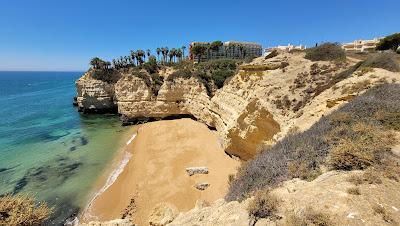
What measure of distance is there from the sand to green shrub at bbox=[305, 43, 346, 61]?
40.0 feet

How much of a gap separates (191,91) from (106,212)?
2257cm

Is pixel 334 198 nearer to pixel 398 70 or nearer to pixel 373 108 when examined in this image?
pixel 373 108

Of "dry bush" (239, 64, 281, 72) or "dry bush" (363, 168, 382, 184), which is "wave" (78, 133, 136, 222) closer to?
"dry bush" (239, 64, 281, 72)

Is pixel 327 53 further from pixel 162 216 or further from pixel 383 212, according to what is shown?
pixel 162 216

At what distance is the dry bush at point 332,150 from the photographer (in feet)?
21.7

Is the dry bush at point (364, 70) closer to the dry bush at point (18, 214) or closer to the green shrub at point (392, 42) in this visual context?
the dry bush at point (18, 214)

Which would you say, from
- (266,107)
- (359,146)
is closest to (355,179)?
(359,146)

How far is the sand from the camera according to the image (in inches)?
605

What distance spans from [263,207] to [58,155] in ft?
81.7

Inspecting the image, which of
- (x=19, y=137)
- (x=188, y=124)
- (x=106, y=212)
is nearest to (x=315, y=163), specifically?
(x=106, y=212)

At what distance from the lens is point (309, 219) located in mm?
4898

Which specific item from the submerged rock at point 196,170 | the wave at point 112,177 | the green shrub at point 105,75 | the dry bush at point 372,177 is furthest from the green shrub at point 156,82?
the dry bush at point 372,177

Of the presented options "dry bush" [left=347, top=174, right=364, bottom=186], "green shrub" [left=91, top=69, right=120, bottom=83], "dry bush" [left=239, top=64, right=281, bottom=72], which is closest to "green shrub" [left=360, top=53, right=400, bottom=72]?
"dry bush" [left=239, top=64, right=281, bottom=72]

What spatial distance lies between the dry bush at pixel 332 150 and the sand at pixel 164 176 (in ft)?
26.3
